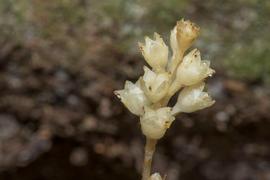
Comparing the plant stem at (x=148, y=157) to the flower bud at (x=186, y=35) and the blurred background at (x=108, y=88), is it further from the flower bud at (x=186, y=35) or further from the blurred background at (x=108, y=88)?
the blurred background at (x=108, y=88)

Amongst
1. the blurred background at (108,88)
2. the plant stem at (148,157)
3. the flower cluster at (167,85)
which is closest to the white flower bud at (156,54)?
the flower cluster at (167,85)

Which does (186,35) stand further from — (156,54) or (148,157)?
(148,157)

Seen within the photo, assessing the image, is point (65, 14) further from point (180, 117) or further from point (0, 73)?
point (180, 117)

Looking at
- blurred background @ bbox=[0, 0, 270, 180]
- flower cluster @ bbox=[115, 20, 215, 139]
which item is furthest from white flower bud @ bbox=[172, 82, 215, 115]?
blurred background @ bbox=[0, 0, 270, 180]

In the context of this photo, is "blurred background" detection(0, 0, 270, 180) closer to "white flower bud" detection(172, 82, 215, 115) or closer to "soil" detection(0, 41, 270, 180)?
"soil" detection(0, 41, 270, 180)

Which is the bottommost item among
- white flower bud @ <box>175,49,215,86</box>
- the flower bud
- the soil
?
white flower bud @ <box>175,49,215,86</box>

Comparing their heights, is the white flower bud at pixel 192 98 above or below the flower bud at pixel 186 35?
below
